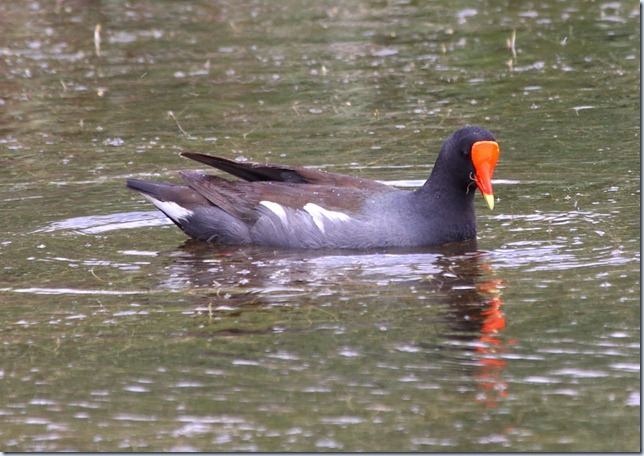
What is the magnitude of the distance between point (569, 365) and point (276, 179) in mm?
2910

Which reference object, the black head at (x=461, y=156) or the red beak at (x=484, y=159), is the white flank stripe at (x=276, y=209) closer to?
the black head at (x=461, y=156)

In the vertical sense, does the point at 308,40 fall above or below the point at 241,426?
above

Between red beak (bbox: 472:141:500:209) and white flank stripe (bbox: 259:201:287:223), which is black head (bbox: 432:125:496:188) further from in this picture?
white flank stripe (bbox: 259:201:287:223)

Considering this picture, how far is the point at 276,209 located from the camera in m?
7.10

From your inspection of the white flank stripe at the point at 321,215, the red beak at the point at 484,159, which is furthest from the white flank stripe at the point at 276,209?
the red beak at the point at 484,159

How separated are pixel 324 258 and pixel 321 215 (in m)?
0.30

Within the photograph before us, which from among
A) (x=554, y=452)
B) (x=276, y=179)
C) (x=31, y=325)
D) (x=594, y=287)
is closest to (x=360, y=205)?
(x=276, y=179)

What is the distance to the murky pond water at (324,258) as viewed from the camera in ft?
14.8

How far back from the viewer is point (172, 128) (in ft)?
32.3

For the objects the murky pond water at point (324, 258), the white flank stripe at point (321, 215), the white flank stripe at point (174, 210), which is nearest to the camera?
the murky pond water at point (324, 258)

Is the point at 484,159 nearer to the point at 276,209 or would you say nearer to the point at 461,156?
the point at 461,156

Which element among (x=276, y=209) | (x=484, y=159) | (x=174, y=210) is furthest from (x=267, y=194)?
(x=484, y=159)

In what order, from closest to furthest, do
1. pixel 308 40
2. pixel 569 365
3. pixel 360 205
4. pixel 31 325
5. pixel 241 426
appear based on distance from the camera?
pixel 241 426 → pixel 569 365 → pixel 31 325 → pixel 360 205 → pixel 308 40

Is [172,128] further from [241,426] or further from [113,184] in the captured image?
[241,426]
